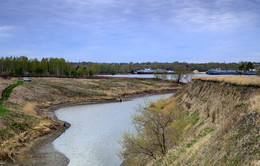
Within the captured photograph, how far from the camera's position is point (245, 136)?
47.1 feet

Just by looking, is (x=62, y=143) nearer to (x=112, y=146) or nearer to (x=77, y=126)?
(x=112, y=146)

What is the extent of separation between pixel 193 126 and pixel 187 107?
41.4ft

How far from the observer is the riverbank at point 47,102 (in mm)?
31114

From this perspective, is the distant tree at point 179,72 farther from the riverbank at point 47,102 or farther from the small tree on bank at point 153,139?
the small tree on bank at point 153,139

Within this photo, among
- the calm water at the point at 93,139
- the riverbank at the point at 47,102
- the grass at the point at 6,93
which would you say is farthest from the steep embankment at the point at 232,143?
the grass at the point at 6,93

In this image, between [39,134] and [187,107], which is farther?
[187,107]

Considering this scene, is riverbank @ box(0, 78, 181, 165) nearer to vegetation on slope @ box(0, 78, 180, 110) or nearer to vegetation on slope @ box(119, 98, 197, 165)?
vegetation on slope @ box(0, 78, 180, 110)

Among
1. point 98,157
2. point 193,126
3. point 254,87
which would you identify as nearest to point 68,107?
point 98,157

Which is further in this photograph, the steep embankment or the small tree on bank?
the small tree on bank

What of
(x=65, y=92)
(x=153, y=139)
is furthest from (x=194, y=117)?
(x=65, y=92)

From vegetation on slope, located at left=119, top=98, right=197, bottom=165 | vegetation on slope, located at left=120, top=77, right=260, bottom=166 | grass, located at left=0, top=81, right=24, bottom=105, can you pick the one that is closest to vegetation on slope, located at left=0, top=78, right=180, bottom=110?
grass, located at left=0, top=81, right=24, bottom=105

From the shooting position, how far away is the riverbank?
31.1m

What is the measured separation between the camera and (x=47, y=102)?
2884 inches

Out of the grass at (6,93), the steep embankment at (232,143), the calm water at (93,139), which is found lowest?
the calm water at (93,139)
